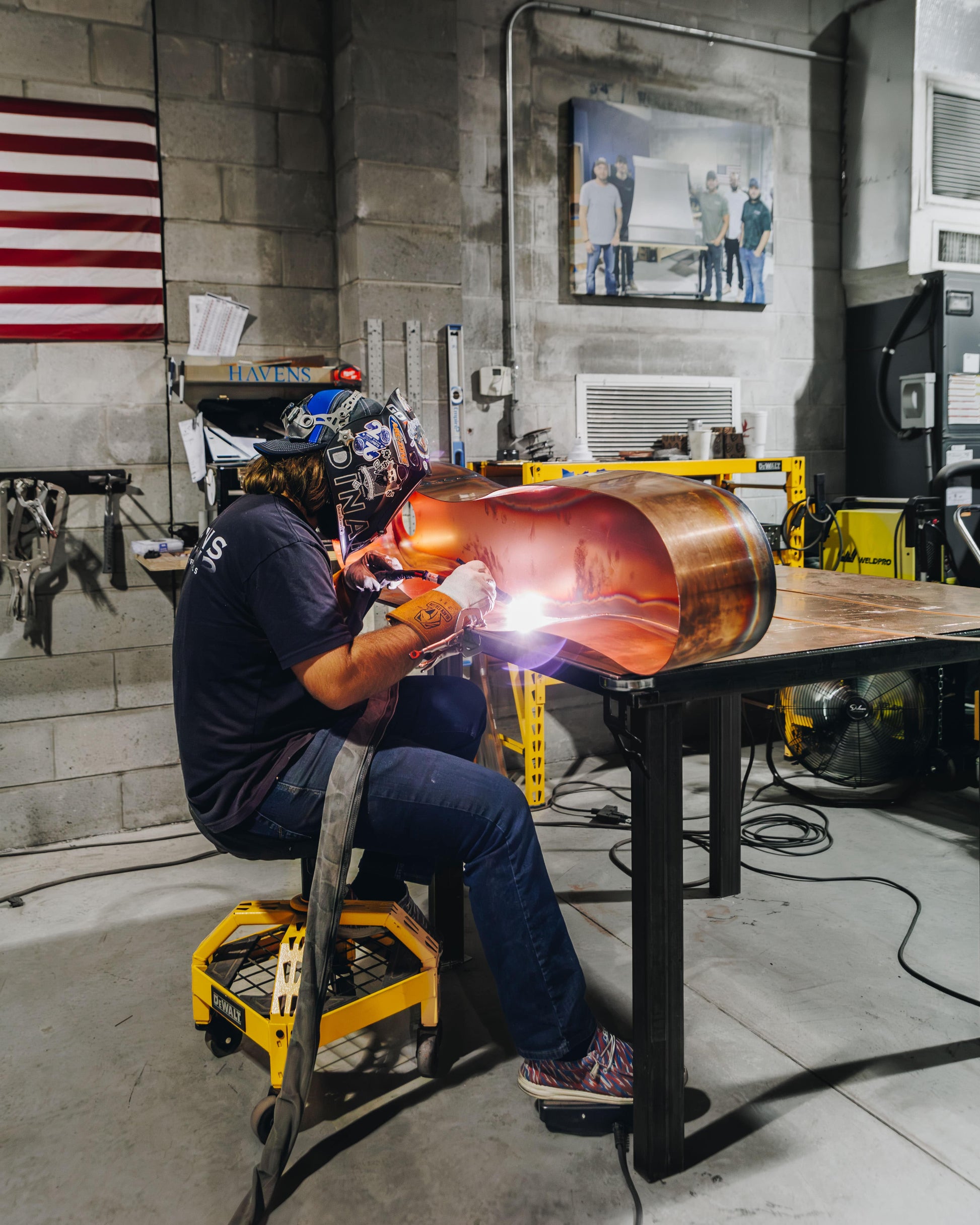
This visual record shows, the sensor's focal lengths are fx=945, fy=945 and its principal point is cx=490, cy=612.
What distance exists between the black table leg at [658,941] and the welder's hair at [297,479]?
25.1 inches

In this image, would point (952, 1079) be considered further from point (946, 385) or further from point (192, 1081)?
point (946, 385)

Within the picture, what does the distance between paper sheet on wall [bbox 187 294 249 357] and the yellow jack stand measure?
198cm

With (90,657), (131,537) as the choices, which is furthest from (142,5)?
(90,657)

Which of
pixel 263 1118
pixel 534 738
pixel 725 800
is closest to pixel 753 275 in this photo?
pixel 534 738

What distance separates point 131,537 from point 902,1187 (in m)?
2.70

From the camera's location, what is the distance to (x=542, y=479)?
3201 millimetres

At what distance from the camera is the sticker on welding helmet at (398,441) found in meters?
1.60

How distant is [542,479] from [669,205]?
1399 mm

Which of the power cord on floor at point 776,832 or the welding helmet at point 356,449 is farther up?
the welding helmet at point 356,449

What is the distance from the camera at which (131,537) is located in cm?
310

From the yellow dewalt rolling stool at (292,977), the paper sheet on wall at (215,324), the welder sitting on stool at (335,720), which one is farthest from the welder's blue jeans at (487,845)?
the paper sheet on wall at (215,324)

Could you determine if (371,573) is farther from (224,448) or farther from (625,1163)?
(224,448)

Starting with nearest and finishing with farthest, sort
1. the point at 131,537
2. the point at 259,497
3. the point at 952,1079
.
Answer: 1. the point at 259,497
2. the point at 952,1079
3. the point at 131,537

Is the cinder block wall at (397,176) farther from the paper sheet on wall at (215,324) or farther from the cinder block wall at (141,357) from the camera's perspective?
the paper sheet on wall at (215,324)
